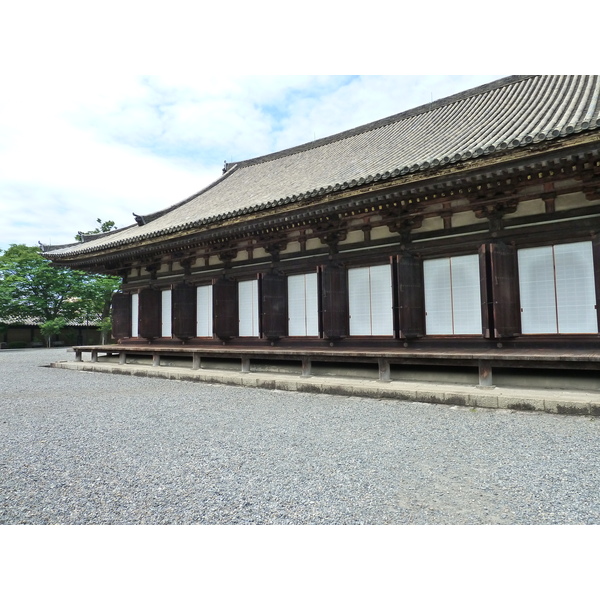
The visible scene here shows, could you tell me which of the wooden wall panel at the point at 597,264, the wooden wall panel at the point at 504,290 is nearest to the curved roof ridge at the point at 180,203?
the wooden wall panel at the point at 504,290

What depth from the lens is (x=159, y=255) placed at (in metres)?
13.1

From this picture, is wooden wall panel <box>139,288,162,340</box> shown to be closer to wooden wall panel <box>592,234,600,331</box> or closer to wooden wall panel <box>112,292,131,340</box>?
wooden wall panel <box>112,292,131,340</box>

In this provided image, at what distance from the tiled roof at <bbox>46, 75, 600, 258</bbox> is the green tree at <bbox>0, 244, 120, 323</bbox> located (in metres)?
18.6

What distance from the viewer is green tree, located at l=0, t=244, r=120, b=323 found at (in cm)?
3003

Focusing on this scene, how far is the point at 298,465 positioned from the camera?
403 cm

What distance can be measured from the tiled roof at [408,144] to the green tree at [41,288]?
18.6 metres

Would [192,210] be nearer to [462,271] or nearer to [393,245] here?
[393,245]

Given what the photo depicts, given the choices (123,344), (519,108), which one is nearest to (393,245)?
(519,108)

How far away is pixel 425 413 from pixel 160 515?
14.0 feet

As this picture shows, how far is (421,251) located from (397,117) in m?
7.76

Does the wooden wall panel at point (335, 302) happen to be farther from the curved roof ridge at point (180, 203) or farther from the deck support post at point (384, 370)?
the curved roof ridge at point (180, 203)

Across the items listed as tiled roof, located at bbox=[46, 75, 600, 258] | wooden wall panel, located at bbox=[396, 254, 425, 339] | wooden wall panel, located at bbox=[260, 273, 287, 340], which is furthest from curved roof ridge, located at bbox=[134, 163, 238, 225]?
wooden wall panel, located at bbox=[396, 254, 425, 339]

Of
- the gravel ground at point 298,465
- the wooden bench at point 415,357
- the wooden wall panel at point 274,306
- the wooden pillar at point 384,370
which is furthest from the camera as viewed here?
the wooden wall panel at point 274,306

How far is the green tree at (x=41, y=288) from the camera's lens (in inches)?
1182
